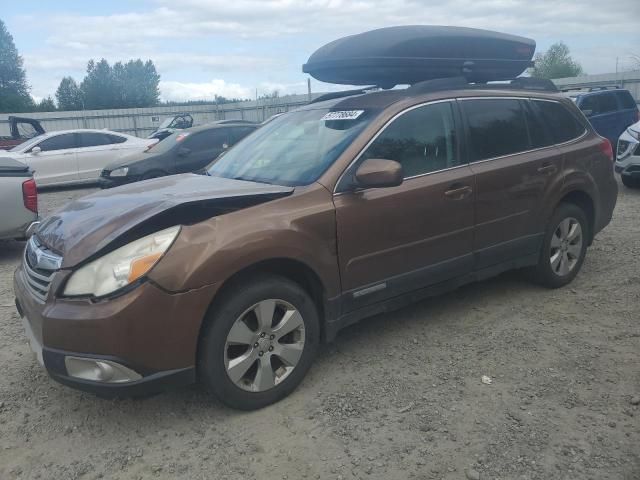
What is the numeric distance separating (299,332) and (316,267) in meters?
0.38

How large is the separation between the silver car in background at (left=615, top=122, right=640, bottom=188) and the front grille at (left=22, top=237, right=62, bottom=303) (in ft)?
30.2

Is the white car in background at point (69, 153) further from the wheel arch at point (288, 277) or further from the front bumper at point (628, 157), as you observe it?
the wheel arch at point (288, 277)

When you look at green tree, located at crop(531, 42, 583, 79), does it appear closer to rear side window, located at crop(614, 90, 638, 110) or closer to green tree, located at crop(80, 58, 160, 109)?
rear side window, located at crop(614, 90, 638, 110)

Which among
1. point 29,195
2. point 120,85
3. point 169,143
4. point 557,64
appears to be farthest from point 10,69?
point 29,195

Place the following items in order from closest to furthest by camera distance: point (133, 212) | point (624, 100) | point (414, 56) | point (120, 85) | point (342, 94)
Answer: point (133, 212), point (414, 56), point (342, 94), point (624, 100), point (120, 85)

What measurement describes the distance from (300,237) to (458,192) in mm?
1354

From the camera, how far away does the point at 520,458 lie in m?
2.64

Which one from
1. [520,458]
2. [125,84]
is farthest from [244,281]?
[125,84]

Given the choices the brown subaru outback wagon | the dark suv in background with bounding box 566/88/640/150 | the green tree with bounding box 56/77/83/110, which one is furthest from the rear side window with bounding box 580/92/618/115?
the green tree with bounding box 56/77/83/110

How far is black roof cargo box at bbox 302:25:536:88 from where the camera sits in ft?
13.4

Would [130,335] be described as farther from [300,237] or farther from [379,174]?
[379,174]

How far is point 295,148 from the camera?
3.87m

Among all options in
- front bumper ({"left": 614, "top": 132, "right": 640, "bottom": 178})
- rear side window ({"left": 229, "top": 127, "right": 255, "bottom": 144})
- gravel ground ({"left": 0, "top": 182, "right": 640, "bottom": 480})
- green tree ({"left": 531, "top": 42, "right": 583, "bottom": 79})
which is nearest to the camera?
gravel ground ({"left": 0, "top": 182, "right": 640, "bottom": 480})

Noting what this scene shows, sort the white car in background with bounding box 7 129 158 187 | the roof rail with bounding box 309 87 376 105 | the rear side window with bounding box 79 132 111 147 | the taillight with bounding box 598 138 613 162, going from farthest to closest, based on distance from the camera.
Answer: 1. the rear side window with bounding box 79 132 111 147
2. the white car in background with bounding box 7 129 158 187
3. the taillight with bounding box 598 138 613 162
4. the roof rail with bounding box 309 87 376 105
